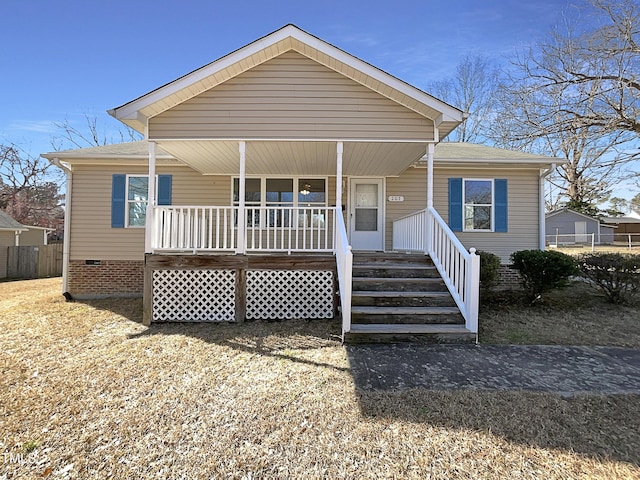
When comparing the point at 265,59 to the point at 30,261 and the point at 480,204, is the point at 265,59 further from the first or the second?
the point at 30,261

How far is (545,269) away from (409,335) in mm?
3967

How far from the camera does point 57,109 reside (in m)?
23.2

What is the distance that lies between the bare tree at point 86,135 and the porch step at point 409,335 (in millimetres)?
23671

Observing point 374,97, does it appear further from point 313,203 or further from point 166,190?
point 166,190

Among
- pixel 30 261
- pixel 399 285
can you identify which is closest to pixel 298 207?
pixel 399 285

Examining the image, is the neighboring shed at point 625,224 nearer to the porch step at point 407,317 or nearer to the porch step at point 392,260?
the porch step at point 392,260

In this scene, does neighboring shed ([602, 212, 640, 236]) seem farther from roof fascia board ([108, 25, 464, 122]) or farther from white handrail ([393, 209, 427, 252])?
roof fascia board ([108, 25, 464, 122])

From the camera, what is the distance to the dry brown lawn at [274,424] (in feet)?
7.94

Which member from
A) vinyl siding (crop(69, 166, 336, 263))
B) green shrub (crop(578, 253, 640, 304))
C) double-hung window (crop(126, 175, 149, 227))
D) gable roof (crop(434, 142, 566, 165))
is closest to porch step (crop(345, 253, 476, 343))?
gable roof (crop(434, 142, 566, 165))

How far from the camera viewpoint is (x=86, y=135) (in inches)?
939

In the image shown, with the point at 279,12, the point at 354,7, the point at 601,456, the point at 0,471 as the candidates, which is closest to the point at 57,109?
the point at 279,12

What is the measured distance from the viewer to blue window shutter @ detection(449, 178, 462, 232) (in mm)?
9219

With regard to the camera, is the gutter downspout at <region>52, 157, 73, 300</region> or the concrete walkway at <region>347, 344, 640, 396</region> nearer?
the concrete walkway at <region>347, 344, 640, 396</region>

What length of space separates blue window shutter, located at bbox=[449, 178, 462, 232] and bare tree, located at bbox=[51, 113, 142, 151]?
21.7 m
